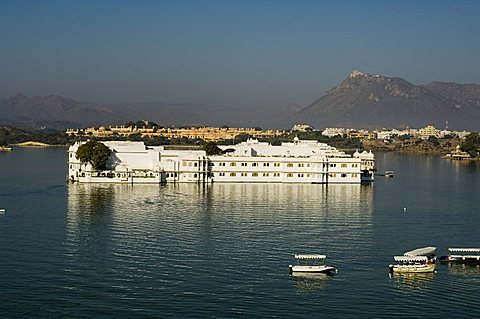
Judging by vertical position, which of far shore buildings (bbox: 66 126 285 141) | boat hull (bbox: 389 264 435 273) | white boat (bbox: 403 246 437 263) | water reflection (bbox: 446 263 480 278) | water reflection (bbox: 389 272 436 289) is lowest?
water reflection (bbox: 389 272 436 289)

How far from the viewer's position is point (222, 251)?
16047 mm

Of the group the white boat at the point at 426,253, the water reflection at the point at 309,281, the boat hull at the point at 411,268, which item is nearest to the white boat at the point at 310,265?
the water reflection at the point at 309,281

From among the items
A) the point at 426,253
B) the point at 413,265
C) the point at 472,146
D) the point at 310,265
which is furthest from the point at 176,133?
the point at 413,265

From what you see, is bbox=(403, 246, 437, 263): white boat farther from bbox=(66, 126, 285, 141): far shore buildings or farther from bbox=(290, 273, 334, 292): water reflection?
bbox=(66, 126, 285, 141): far shore buildings

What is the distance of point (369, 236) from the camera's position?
18281mm

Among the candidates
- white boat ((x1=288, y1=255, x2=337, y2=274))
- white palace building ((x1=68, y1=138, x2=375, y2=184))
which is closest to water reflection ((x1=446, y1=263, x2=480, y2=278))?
white boat ((x1=288, y1=255, x2=337, y2=274))

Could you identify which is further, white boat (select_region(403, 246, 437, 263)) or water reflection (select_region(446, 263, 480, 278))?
white boat (select_region(403, 246, 437, 263))

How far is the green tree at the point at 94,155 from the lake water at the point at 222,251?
2.29 meters

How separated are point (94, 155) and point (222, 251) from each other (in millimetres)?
14976

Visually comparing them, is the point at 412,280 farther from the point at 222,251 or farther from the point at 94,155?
the point at 94,155

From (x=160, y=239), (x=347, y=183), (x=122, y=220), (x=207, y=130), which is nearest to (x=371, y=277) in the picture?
(x=160, y=239)

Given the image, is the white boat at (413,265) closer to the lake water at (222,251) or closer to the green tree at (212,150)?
the lake water at (222,251)

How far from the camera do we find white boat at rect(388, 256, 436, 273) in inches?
Answer: 571

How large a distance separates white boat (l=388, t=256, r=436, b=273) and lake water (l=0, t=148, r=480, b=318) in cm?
24
